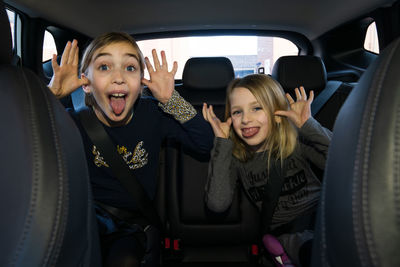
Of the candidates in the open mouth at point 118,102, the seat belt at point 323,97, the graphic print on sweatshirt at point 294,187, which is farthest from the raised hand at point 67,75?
the seat belt at point 323,97

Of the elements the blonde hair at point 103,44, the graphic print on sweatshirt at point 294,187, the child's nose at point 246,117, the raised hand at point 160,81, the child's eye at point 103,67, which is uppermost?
the blonde hair at point 103,44

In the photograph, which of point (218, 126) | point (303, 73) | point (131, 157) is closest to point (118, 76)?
point (131, 157)

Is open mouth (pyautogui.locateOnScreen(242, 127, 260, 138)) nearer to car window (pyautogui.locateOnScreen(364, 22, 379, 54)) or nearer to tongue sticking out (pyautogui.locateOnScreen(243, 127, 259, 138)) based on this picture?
tongue sticking out (pyautogui.locateOnScreen(243, 127, 259, 138))

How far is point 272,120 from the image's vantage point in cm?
137

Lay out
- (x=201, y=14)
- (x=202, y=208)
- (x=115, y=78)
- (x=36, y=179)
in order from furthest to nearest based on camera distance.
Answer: (x=201, y=14), (x=202, y=208), (x=115, y=78), (x=36, y=179)

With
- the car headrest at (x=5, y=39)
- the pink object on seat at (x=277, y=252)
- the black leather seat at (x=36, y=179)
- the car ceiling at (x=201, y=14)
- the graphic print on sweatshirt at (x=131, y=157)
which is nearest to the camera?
the black leather seat at (x=36, y=179)

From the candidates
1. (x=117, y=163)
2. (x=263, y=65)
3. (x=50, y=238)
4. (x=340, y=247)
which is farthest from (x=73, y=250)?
(x=263, y=65)

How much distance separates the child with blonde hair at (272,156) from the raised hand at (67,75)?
58 cm

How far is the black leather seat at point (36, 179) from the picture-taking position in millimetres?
576

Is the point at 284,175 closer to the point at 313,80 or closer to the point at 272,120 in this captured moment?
the point at 272,120

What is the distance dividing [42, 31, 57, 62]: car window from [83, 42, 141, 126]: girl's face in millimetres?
814

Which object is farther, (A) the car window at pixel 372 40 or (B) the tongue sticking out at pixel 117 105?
(A) the car window at pixel 372 40

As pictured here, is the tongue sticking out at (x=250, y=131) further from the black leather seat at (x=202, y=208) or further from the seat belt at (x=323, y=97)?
the seat belt at (x=323, y=97)

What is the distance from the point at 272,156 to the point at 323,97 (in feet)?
2.43
